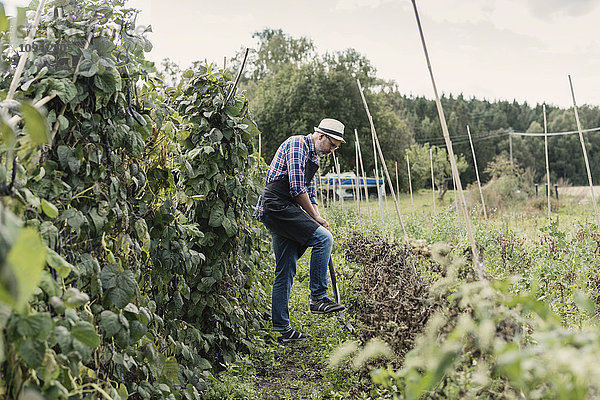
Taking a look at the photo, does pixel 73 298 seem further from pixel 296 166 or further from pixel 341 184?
pixel 341 184

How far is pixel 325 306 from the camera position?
4285mm

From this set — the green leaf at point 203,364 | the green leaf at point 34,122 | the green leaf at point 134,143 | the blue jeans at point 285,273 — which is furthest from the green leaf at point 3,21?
the blue jeans at point 285,273

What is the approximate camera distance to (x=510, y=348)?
110cm

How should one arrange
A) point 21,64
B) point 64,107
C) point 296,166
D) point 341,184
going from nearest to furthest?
1. point 21,64
2. point 64,107
3. point 296,166
4. point 341,184

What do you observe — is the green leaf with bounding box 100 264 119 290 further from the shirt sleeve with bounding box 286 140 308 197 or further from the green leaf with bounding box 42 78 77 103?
the shirt sleeve with bounding box 286 140 308 197

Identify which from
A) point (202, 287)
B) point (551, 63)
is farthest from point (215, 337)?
point (551, 63)

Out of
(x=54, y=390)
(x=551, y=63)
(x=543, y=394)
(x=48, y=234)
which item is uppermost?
(x=551, y=63)

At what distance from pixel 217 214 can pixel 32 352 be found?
2.29 metres

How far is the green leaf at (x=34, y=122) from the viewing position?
1131mm

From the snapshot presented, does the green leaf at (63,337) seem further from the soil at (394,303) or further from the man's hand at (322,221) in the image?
the man's hand at (322,221)

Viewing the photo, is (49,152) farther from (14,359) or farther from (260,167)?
(260,167)

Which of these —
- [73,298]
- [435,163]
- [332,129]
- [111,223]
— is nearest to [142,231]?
[111,223]

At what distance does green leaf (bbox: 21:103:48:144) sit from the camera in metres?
1.13

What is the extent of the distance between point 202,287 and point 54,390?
2.07m
